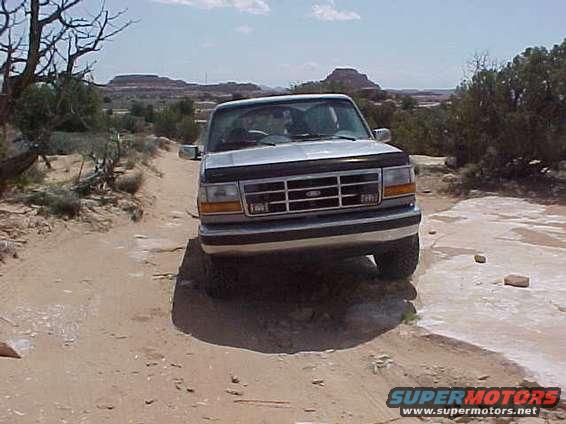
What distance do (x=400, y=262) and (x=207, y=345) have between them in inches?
78.2

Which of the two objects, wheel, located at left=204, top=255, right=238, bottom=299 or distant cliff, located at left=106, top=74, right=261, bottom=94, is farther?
distant cliff, located at left=106, top=74, right=261, bottom=94

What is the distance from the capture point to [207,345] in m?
4.65

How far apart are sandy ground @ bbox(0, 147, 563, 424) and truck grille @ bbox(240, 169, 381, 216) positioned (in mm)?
899

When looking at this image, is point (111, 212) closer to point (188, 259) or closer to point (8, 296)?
point (188, 259)

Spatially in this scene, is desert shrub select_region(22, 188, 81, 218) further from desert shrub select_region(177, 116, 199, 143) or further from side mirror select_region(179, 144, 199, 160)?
desert shrub select_region(177, 116, 199, 143)

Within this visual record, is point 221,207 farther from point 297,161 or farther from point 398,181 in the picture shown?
point 398,181

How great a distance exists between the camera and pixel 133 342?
466cm

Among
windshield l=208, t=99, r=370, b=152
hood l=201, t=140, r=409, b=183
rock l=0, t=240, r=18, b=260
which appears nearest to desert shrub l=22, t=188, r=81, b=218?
rock l=0, t=240, r=18, b=260

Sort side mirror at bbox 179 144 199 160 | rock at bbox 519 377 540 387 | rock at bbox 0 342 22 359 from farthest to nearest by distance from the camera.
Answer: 1. side mirror at bbox 179 144 199 160
2. rock at bbox 0 342 22 359
3. rock at bbox 519 377 540 387

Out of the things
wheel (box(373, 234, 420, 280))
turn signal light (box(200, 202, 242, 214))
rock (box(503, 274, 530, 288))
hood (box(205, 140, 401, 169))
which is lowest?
rock (box(503, 274, 530, 288))

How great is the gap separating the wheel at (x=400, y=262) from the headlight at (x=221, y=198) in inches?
58.3

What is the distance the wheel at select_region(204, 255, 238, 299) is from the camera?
5359 millimetres

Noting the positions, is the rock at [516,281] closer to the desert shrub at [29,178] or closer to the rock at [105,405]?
the rock at [105,405]

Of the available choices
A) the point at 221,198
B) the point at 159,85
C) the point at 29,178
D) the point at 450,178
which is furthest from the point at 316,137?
the point at 159,85
